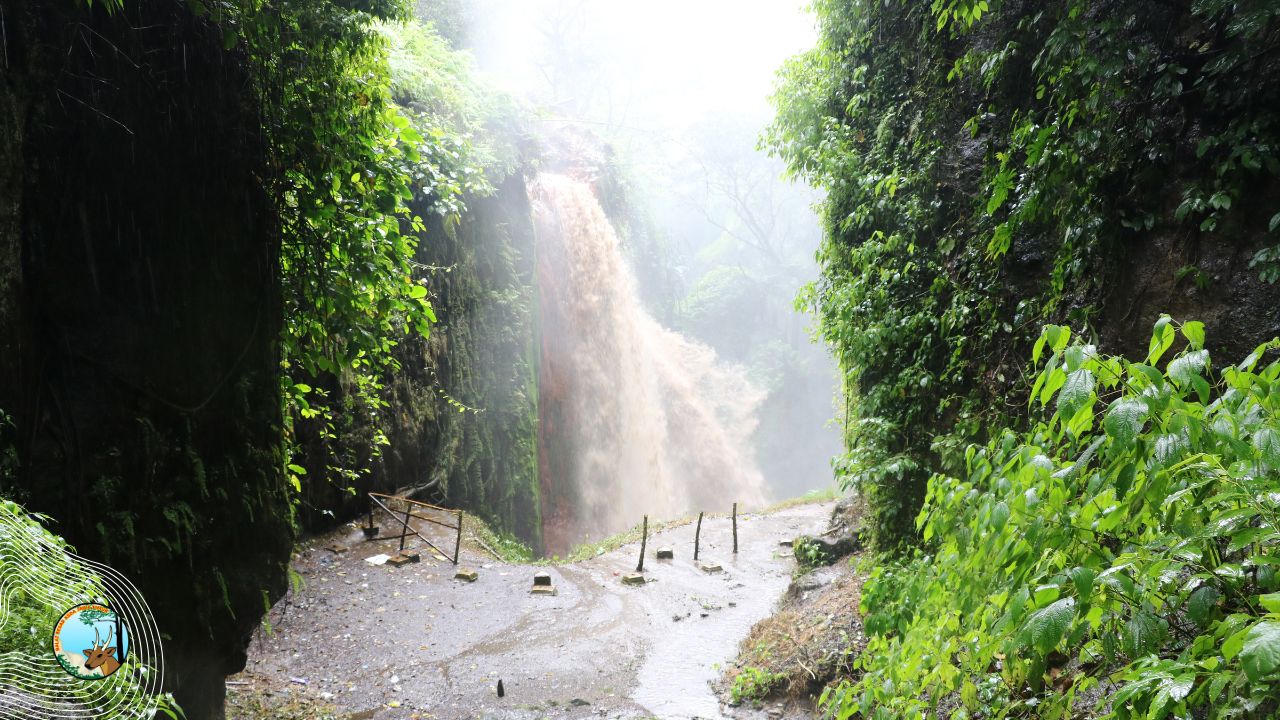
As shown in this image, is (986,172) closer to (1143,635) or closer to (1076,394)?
(1076,394)

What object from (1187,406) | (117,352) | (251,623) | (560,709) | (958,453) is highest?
(117,352)

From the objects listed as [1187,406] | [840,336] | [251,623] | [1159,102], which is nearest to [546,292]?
[840,336]

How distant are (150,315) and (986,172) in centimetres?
590

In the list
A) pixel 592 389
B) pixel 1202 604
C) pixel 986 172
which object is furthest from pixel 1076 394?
pixel 592 389

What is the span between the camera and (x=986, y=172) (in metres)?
5.32

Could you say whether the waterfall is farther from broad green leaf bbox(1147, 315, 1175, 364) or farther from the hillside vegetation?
broad green leaf bbox(1147, 315, 1175, 364)

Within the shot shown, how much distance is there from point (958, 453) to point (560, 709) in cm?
482

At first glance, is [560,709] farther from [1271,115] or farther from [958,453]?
[1271,115]

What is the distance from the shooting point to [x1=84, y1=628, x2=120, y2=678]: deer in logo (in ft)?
5.69

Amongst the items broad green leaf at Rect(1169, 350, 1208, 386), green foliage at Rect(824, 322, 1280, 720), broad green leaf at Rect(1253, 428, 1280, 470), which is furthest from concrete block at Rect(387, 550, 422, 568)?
broad green leaf at Rect(1253, 428, 1280, 470)

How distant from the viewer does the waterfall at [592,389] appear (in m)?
19.7

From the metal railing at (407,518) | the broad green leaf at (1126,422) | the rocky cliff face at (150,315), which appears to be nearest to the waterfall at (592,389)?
the metal railing at (407,518)

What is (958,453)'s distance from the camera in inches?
208

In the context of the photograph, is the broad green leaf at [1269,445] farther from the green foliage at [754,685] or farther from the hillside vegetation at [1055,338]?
the green foliage at [754,685]
